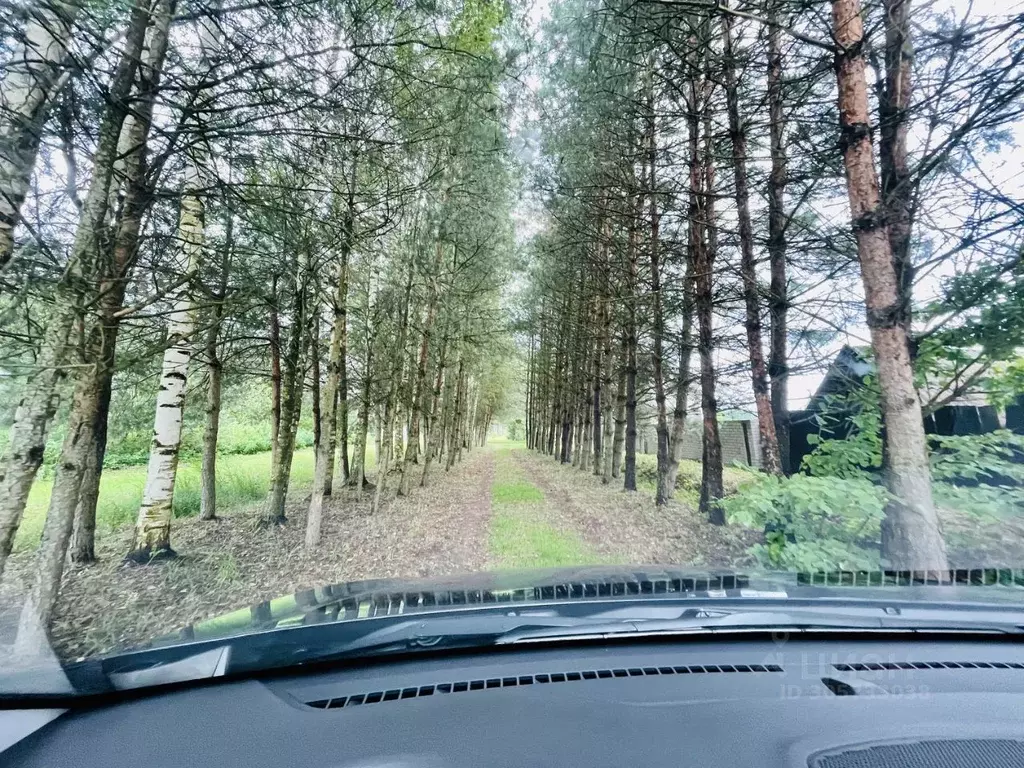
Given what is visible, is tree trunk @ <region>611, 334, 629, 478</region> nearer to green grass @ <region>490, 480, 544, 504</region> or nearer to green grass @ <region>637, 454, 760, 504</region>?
green grass @ <region>637, 454, 760, 504</region>

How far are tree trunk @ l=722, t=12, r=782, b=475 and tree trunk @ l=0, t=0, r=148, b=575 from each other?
22.2 ft

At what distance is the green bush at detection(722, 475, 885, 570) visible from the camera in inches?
164

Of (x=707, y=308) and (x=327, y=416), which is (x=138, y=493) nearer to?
(x=327, y=416)

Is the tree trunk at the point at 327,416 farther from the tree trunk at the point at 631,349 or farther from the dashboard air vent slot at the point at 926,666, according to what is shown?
the dashboard air vent slot at the point at 926,666

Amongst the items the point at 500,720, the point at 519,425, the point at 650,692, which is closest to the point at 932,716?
the point at 650,692

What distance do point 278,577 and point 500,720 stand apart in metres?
5.26

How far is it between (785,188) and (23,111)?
8.49 meters

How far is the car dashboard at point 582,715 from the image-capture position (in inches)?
59.2

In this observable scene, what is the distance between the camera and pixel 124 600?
196 inches

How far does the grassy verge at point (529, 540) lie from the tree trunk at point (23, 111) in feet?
16.7

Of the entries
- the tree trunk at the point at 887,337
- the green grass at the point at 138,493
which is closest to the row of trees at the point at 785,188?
the tree trunk at the point at 887,337

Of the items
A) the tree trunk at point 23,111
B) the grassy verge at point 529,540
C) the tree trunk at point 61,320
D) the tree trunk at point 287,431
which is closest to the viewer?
the tree trunk at point 23,111

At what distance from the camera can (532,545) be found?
6.89 m

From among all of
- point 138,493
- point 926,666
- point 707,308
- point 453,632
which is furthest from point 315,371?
point 926,666
